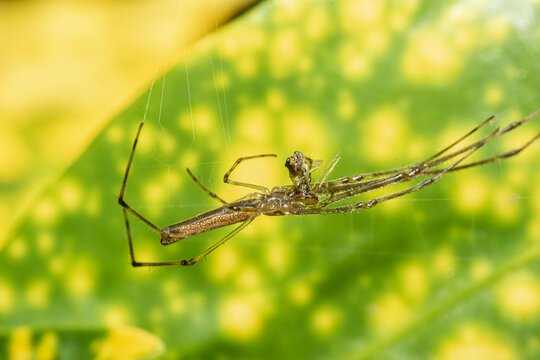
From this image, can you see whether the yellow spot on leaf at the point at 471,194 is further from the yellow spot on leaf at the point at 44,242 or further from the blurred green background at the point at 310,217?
the yellow spot on leaf at the point at 44,242

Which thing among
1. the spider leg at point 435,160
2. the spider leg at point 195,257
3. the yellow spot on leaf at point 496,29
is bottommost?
the spider leg at point 195,257

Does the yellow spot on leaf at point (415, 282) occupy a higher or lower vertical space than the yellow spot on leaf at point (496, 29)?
lower

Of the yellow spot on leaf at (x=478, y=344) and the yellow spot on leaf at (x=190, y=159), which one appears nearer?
the yellow spot on leaf at (x=478, y=344)

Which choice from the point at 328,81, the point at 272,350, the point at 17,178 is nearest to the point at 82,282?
the point at 17,178

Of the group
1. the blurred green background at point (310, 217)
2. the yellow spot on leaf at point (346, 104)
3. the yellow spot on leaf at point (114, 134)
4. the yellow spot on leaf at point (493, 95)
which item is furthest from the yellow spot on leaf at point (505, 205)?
the yellow spot on leaf at point (114, 134)

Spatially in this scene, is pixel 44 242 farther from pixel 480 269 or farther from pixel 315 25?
pixel 480 269

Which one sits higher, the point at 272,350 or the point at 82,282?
the point at 82,282

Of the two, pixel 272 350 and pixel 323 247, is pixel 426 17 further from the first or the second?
pixel 272 350
